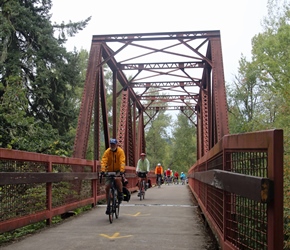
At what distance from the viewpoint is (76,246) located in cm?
535

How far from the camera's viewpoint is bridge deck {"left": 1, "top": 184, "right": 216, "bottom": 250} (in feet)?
17.7

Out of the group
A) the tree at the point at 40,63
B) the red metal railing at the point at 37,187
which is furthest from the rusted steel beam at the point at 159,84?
the red metal railing at the point at 37,187

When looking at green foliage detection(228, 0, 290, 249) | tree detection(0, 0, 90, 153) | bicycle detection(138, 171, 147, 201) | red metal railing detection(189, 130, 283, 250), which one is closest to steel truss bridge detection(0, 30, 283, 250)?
red metal railing detection(189, 130, 283, 250)

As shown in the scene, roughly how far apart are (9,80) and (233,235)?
37.8ft

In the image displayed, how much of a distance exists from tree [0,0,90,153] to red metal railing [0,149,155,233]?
6.52 metres

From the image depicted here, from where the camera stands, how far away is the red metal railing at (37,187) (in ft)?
18.8

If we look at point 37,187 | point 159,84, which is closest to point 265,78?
point 159,84

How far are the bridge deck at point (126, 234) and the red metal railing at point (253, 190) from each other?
47.5 inches

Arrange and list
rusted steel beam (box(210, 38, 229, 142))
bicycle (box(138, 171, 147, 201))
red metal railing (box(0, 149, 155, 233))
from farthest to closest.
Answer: bicycle (box(138, 171, 147, 201))
rusted steel beam (box(210, 38, 229, 142))
red metal railing (box(0, 149, 155, 233))

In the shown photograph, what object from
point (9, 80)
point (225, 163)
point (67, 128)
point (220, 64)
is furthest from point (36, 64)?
point (225, 163)

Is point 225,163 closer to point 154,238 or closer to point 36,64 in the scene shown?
point 154,238

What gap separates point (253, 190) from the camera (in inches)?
113

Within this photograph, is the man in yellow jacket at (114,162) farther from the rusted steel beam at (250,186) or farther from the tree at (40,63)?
the tree at (40,63)

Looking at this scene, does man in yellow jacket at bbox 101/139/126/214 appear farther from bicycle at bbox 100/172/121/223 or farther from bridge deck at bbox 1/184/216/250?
bridge deck at bbox 1/184/216/250
